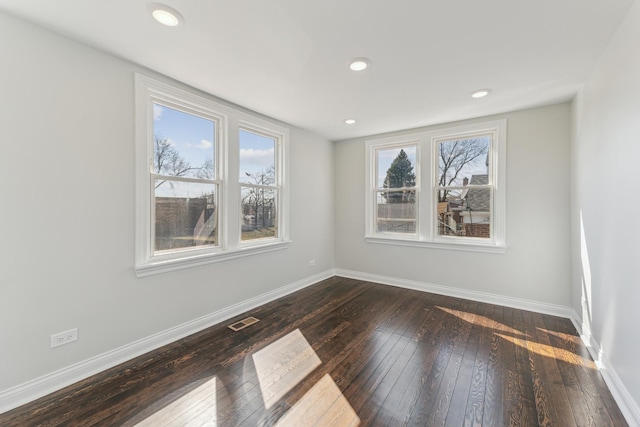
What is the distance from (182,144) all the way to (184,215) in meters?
0.75

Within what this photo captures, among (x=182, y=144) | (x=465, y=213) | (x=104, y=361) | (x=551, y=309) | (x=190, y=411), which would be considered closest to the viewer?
(x=190, y=411)

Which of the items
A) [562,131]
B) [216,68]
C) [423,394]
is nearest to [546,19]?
[562,131]

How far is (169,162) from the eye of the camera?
2.66 metres

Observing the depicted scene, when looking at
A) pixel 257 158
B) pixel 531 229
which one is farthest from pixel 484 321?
pixel 257 158

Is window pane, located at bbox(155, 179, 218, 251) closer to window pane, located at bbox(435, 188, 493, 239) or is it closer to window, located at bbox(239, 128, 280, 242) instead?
window, located at bbox(239, 128, 280, 242)

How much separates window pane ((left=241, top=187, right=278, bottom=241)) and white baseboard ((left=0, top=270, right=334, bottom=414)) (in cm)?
90

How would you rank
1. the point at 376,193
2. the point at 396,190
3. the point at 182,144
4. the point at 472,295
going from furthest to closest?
the point at 376,193 → the point at 396,190 → the point at 472,295 → the point at 182,144

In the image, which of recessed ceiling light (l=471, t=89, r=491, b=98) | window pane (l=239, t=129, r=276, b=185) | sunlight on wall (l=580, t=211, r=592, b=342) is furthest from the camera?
window pane (l=239, t=129, r=276, b=185)

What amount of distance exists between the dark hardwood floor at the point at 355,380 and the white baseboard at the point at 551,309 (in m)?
0.07

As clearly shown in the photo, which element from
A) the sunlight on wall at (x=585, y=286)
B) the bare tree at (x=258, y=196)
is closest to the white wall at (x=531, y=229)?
the sunlight on wall at (x=585, y=286)

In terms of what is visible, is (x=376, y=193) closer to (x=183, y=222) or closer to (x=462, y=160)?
(x=462, y=160)

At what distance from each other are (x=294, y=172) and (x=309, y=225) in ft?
3.08

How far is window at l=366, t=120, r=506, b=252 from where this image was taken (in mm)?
3656

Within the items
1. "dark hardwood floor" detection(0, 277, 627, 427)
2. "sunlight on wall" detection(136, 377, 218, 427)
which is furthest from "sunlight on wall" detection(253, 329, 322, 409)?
"sunlight on wall" detection(136, 377, 218, 427)
